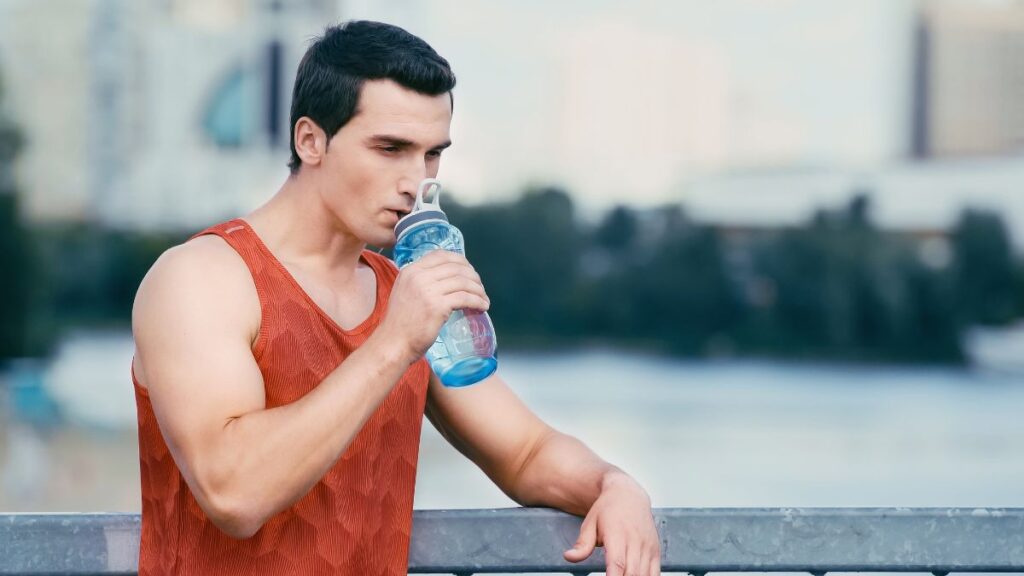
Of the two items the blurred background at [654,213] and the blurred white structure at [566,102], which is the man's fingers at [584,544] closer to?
the blurred background at [654,213]

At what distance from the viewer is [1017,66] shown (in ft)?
243

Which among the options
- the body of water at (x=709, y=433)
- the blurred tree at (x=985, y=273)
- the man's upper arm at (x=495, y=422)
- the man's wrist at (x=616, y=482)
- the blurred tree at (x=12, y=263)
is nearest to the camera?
the man's wrist at (x=616, y=482)

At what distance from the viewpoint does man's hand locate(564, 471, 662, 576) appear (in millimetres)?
1801

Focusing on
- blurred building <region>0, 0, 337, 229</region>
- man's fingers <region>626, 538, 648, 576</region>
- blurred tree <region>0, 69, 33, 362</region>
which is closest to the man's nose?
man's fingers <region>626, 538, 648, 576</region>

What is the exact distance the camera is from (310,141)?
1856 mm

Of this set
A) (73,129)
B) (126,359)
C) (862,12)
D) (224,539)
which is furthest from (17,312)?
(862,12)

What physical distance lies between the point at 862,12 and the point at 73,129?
128ft

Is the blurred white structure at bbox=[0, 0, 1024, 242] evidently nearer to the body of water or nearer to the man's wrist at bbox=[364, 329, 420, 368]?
the body of water

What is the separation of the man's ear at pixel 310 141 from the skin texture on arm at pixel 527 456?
0.40m

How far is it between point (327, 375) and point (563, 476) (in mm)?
444

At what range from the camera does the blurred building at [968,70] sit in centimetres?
6975

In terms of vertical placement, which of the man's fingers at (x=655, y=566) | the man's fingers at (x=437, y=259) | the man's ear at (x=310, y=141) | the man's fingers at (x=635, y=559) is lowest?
the man's fingers at (x=655, y=566)

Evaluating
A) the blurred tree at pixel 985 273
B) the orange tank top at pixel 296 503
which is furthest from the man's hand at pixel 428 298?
the blurred tree at pixel 985 273

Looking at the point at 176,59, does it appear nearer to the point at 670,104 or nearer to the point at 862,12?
the point at 670,104
